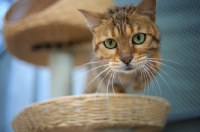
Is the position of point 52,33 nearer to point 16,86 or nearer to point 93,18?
point 93,18

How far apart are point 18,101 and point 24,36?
70 cm

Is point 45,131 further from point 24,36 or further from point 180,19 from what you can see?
point 180,19

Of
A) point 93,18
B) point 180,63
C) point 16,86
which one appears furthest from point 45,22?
point 16,86

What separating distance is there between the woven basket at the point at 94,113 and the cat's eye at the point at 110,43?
0.17 m

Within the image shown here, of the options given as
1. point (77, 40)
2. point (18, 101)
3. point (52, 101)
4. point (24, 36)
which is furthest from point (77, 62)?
point (52, 101)

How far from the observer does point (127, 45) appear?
0.81 metres

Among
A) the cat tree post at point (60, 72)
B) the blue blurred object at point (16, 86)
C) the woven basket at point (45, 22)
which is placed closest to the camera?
the woven basket at point (45, 22)

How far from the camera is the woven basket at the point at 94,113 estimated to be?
79 cm

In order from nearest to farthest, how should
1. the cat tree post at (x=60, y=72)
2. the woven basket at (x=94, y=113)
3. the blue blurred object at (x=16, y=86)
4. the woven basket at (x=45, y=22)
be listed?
1. the woven basket at (x=94, y=113)
2. the woven basket at (x=45, y=22)
3. the cat tree post at (x=60, y=72)
4. the blue blurred object at (x=16, y=86)

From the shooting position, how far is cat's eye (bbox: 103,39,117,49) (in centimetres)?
86

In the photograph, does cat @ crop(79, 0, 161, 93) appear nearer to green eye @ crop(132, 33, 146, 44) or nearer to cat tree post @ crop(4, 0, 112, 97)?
green eye @ crop(132, 33, 146, 44)

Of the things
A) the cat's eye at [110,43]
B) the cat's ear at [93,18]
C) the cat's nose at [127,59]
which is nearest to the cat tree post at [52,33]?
the cat's ear at [93,18]

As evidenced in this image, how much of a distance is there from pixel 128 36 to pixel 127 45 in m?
0.03

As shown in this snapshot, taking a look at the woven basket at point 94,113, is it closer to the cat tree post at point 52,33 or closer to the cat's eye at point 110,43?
the cat's eye at point 110,43
